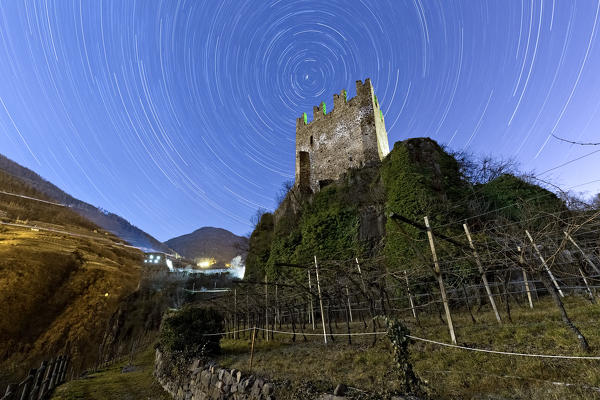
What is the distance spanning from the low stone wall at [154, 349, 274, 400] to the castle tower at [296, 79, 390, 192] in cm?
1939

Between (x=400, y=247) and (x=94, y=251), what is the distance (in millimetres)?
38324

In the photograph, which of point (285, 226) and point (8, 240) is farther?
point (8, 240)

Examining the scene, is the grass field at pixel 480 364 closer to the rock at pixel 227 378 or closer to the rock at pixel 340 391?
the rock at pixel 340 391

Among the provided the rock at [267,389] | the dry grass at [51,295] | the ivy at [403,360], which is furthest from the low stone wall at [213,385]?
the dry grass at [51,295]

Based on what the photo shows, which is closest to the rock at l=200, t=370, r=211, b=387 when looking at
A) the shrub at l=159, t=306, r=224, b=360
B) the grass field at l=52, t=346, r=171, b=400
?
the grass field at l=52, t=346, r=171, b=400

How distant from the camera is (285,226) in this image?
914 inches

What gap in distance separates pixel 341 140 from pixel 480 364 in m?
25.7

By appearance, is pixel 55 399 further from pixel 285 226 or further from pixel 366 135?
pixel 366 135

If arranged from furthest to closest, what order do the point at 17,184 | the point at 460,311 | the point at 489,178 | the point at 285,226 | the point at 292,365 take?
the point at 17,184, the point at 285,226, the point at 489,178, the point at 460,311, the point at 292,365

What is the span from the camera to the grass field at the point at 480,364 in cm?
334

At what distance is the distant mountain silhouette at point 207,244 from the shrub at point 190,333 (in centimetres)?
8791

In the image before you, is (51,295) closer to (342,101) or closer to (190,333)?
(190,333)

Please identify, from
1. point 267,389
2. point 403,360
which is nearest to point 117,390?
point 267,389

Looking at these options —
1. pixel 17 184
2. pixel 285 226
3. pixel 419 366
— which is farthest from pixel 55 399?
pixel 17 184
